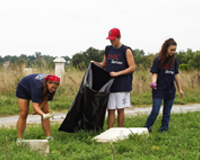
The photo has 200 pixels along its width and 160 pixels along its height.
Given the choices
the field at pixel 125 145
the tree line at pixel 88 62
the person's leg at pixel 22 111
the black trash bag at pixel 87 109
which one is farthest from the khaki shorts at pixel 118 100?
the tree line at pixel 88 62

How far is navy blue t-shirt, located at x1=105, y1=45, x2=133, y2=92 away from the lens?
5.12 metres

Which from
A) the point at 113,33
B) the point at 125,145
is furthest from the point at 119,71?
the point at 125,145

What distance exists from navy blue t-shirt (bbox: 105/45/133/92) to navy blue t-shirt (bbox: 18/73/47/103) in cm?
129

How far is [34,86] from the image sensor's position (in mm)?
4422

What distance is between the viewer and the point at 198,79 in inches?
621

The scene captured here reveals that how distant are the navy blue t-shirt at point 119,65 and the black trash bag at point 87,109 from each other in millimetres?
139

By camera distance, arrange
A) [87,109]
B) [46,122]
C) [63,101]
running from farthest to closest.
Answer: [63,101] → [87,109] → [46,122]

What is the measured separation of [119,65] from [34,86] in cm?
155

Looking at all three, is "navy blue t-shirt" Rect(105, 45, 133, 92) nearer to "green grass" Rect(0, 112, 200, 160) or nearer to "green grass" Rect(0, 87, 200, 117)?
"green grass" Rect(0, 112, 200, 160)

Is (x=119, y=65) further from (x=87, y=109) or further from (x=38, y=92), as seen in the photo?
(x=38, y=92)

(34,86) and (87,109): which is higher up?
(34,86)

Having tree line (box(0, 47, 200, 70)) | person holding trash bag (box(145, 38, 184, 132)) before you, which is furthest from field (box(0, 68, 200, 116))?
person holding trash bag (box(145, 38, 184, 132))

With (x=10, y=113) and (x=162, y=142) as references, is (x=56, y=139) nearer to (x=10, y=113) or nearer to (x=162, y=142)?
(x=162, y=142)

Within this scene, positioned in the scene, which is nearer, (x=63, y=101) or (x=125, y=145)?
(x=125, y=145)
